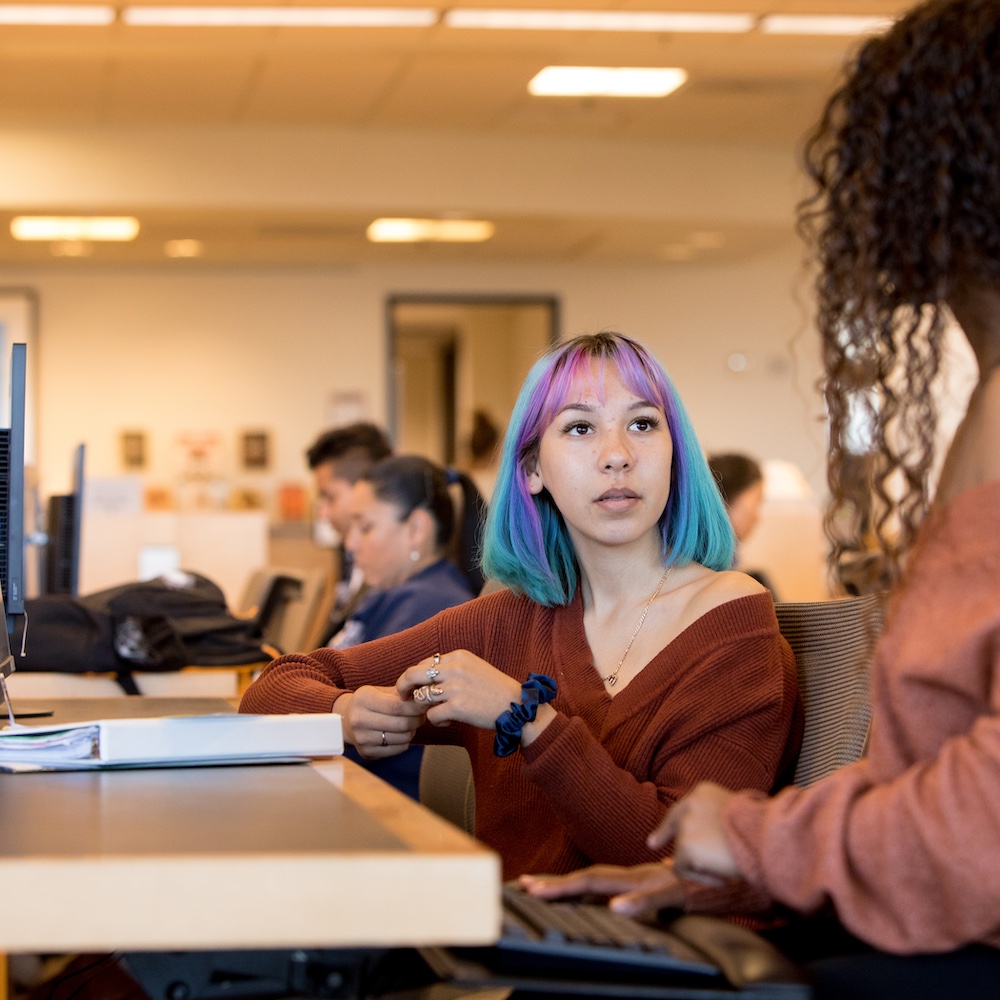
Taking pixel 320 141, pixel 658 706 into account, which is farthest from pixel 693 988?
pixel 320 141

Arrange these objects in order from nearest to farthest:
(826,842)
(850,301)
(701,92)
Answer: (826,842)
(850,301)
(701,92)

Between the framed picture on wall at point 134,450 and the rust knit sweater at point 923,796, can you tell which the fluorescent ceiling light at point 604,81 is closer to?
the framed picture on wall at point 134,450

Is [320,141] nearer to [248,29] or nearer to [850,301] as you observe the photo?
[248,29]

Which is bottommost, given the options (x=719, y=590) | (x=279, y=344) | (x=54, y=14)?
(x=719, y=590)

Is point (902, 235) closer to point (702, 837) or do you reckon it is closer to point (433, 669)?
point (702, 837)

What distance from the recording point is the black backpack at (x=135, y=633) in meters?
2.92

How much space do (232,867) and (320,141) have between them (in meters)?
6.49

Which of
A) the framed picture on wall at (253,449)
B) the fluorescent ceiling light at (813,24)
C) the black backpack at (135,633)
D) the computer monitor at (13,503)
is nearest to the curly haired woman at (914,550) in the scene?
the computer monitor at (13,503)

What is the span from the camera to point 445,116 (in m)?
6.75

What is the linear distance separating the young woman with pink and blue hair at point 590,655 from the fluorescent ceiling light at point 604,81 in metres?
4.48

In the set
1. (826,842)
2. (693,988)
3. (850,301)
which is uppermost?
(850,301)

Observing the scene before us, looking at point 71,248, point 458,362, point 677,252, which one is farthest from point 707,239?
point 458,362

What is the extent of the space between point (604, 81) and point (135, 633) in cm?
403

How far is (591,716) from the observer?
163 cm
